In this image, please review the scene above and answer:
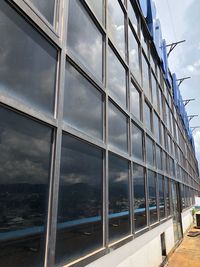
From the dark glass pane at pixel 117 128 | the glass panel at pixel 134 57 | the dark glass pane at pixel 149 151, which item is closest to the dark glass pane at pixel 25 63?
the dark glass pane at pixel 117 128

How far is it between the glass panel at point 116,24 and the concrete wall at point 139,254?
4.31 metres

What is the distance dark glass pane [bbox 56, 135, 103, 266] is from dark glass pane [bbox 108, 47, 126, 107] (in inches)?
66.6

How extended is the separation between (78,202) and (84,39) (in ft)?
8.44

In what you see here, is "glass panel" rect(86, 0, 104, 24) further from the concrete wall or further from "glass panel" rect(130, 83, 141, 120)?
the concrete wall

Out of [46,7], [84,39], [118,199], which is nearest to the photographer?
[46,7]

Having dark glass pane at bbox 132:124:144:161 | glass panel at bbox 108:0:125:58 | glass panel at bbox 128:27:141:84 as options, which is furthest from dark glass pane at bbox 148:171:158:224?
glass panel at bbox 108:0:125:58

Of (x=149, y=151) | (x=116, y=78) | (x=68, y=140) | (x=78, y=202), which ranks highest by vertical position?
(x=116, y=78)

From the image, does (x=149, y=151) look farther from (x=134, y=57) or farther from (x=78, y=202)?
(x=78, y=202)

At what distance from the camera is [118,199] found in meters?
4.42

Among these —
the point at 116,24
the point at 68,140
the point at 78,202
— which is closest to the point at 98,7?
the point at 116,24

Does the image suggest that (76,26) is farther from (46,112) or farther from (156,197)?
(156,197)

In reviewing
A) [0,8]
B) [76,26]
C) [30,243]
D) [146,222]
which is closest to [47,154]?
[30,243]

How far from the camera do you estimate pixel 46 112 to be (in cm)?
263

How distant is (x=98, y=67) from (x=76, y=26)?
0.86 metres
